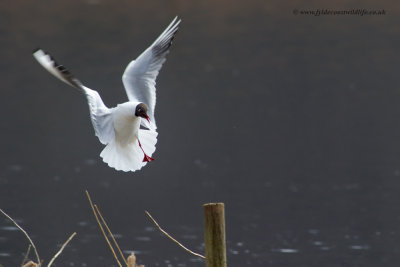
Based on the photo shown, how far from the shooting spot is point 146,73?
25.6 feet

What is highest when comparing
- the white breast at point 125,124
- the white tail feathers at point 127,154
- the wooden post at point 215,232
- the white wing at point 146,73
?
the white wing at point 146,73

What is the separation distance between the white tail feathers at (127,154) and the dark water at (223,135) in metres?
3.37

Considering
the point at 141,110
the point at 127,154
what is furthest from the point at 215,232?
the point at 127,154

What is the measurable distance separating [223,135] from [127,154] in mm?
9708

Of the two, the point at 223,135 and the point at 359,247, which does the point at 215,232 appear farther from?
the point at 223,135

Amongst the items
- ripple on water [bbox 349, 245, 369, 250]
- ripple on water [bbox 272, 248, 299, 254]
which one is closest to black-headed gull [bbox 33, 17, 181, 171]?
ripple on water [bbox 272, 248, 299, 254]

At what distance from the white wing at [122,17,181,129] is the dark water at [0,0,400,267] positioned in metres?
3.27

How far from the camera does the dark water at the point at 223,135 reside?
1177 cm

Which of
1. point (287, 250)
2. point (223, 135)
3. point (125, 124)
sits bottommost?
point (287, 250)

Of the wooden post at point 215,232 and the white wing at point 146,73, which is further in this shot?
the white wing at point 146,73

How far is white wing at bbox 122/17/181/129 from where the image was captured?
7727 mm

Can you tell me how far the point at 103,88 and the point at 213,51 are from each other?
475 cm

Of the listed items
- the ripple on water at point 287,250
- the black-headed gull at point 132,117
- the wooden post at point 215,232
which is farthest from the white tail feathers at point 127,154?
the ripple on water at point 287,250

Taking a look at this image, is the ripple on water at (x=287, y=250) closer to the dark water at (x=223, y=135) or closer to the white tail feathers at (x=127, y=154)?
the dark water at (x=223, y=135)
